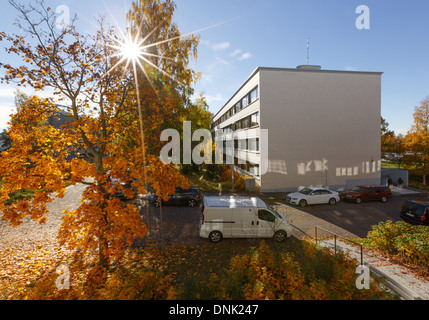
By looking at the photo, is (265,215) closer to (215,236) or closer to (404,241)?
(215,236)

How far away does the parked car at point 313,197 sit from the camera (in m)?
15.4

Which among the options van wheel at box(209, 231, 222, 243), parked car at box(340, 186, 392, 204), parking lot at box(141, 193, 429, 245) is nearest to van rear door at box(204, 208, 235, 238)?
Answer: van wheel at box(209, 231, 222, 243)

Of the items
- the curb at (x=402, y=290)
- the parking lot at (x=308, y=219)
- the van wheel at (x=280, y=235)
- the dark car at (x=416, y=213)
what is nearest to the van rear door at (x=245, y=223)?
the van wheel at (x=280, y=235)

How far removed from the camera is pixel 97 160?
280 inches

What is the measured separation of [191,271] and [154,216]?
7.00m

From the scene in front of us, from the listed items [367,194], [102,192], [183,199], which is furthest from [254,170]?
[102,192]

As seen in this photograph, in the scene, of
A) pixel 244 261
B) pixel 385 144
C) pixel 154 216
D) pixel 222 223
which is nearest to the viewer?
pixel 244 261

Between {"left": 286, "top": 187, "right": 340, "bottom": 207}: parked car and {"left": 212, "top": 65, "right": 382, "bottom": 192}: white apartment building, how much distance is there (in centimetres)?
383

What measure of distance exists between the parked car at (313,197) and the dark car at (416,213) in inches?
179

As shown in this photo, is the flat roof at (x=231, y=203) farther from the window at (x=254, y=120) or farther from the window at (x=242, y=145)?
the window at (x=242, y=145)

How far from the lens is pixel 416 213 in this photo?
34.9ft

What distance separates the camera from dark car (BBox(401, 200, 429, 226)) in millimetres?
10219

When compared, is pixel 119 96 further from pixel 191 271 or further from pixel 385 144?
pixel 385 144
